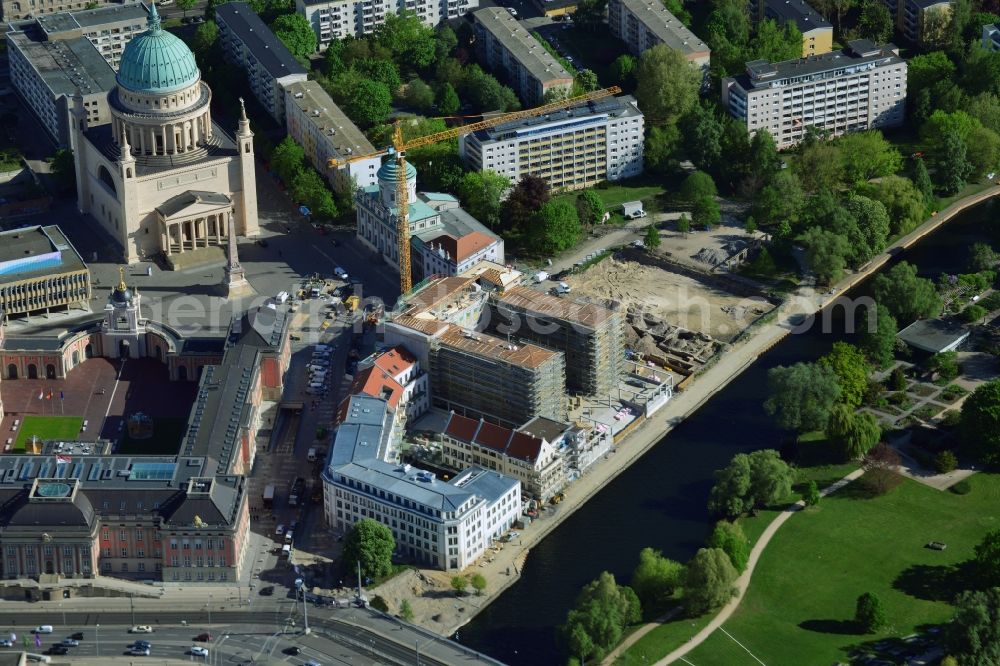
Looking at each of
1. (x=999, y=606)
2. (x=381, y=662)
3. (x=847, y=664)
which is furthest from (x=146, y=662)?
(x=999, y=606)

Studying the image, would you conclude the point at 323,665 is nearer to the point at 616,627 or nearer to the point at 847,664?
the point at 616,627

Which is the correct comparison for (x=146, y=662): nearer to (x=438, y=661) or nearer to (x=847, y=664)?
(x=438, y=661)

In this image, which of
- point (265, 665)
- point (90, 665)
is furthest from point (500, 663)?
point (90, 665)

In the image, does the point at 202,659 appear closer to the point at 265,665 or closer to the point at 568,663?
the point at 265,665

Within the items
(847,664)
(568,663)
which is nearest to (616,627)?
(568,663)
